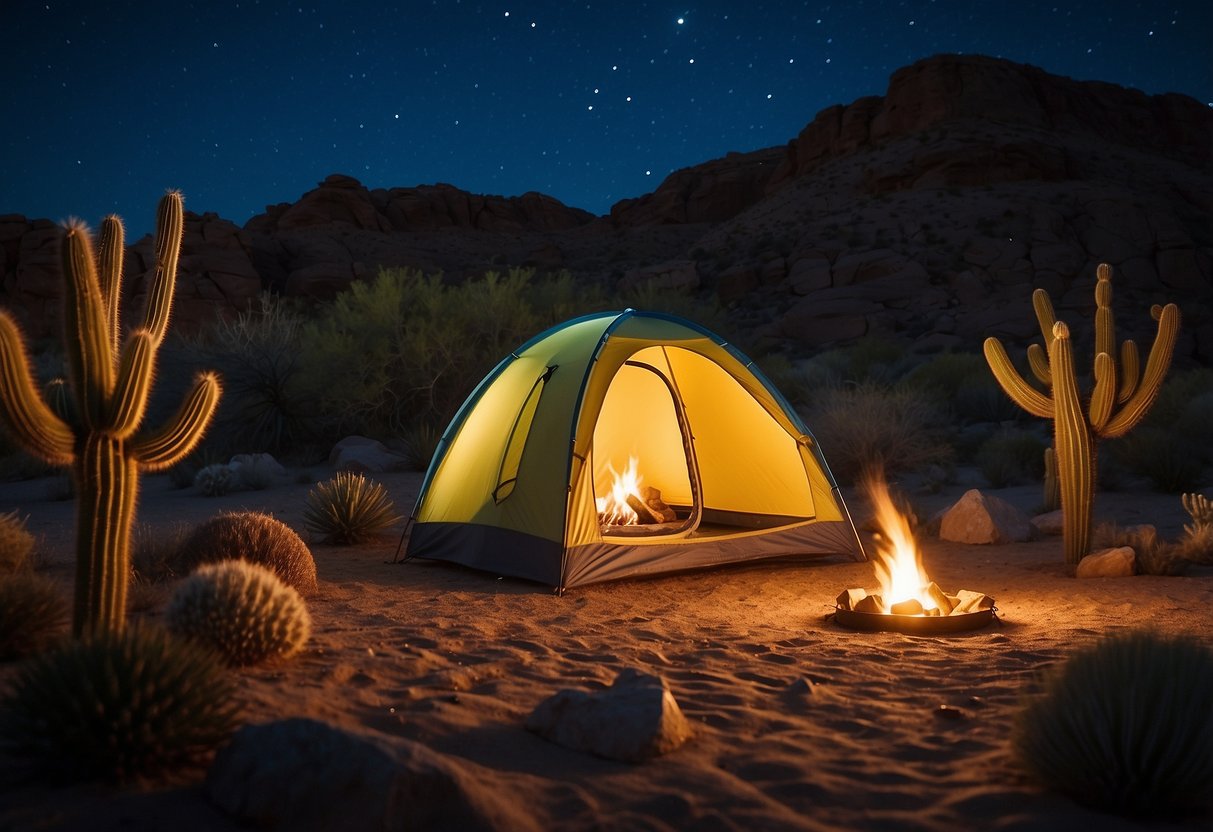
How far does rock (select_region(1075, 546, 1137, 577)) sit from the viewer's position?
7.50 m

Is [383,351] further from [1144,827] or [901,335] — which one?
[901,335]

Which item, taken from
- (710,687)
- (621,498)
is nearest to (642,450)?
(621,498)

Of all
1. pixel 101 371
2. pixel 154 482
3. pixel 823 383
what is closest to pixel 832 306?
pixel 823 383

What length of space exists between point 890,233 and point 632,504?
31385mm

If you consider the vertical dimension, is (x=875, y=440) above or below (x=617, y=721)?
above

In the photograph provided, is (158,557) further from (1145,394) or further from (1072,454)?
(1145,394)

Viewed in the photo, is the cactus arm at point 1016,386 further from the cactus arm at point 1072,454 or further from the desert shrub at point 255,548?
the desert shrub at point 255,548

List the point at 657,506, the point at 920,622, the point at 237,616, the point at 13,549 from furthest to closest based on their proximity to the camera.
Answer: the point at 657,506 → the point at 13,549 → the point at 920,622 → the point at 237,616

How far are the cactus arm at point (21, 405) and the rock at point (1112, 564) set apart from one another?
24.2ft

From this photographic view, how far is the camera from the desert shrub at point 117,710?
294 centimetres

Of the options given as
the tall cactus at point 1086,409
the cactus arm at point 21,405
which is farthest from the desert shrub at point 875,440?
the cactus arm at point 21,405

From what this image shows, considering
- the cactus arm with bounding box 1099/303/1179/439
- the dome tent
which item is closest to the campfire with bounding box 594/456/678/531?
the dome tent

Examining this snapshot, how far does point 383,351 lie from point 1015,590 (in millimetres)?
12983

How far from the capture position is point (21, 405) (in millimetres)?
3854
